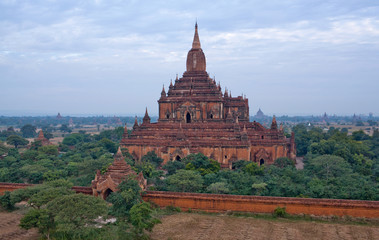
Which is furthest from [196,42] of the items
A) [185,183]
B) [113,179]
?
[113,179]

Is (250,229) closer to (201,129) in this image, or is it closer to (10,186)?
(10,186)

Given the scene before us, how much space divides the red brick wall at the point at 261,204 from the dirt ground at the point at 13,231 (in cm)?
831

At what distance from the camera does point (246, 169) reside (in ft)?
110

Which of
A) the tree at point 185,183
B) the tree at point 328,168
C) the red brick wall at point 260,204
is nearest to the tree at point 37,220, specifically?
the red brick wall at point 260,204

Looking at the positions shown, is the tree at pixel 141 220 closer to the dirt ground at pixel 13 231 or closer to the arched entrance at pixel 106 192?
the dirt ground at pixel 13 231

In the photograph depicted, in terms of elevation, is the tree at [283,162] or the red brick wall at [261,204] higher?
the tree at [283,162]

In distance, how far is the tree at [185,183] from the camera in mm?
26688

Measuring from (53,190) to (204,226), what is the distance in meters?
10.5

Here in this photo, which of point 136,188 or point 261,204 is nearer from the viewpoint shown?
point 136,188

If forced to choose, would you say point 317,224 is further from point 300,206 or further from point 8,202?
point 8,202

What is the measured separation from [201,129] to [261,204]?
1950cm

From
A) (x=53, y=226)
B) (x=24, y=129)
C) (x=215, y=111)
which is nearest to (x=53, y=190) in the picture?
(x=53, y=226)

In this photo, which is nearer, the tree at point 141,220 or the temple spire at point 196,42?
the tree at point 141,220

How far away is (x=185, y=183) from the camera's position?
26.5m
